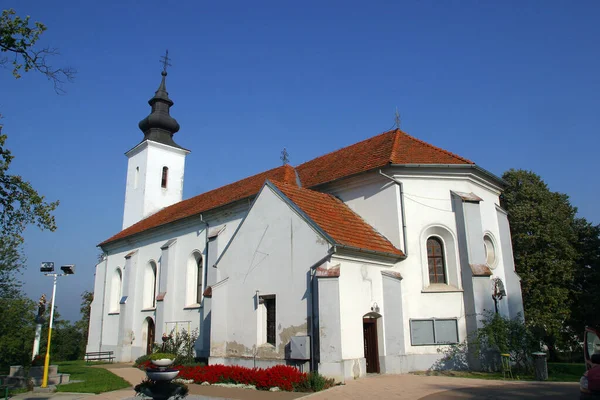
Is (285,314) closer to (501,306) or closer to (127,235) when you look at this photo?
(501,306)

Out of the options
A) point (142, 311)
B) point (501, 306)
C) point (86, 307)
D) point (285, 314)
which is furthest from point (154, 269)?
point (86, 307)

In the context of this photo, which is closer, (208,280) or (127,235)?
(208,280)

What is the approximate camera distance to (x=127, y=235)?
101 feet

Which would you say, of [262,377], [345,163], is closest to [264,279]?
[262,377]

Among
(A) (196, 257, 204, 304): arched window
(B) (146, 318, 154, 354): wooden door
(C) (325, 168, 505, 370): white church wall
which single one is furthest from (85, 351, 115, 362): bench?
(C) (325, 168, 505, 370): white church wall

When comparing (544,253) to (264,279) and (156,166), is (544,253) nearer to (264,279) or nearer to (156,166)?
(264,279)

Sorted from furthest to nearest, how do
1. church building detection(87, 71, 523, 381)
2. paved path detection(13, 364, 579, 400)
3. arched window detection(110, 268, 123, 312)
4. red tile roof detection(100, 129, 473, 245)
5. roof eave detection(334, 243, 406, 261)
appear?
1. arched window detection(110, 268, 123, 312)
2. red tile roof detection(100, 129, 473, 245)
3. church building detection(87, 71, 523, 381)
4. roof eave detection(334, 243, 406, 261)
5. paved path detection(13, 364, 579, 400)

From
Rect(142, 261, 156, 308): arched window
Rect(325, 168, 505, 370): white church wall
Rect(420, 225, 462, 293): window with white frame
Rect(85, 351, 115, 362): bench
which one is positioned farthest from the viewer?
Rect(85, 351, 115, 362): bench

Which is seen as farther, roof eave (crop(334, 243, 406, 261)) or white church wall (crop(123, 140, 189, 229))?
white church wall (crop(123, 140, 189, 229))

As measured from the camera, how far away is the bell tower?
34.8 metres

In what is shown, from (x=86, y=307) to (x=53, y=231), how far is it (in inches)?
1601

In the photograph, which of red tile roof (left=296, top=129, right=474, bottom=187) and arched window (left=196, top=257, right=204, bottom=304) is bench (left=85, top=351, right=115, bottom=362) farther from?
red tile roof (left=296, top=129, right=474, bottom=187)

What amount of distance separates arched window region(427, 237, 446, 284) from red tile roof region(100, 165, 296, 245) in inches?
317

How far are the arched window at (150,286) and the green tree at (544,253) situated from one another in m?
22.8
